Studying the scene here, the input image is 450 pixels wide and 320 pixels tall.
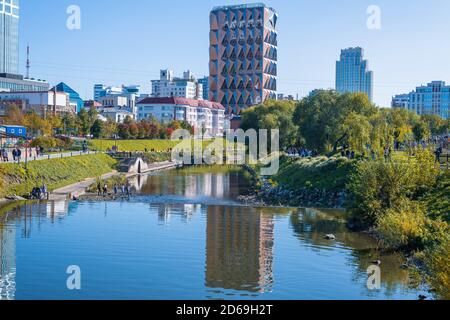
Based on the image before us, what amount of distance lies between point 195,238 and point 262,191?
23.5 meters

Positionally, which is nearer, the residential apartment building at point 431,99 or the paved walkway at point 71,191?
the paved walkway at point 71,191

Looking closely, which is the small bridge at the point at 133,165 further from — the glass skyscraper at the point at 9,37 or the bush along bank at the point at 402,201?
the glass skyscraper at the point at 9,37

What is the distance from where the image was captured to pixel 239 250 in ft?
94.9

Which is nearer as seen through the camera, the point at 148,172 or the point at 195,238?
the point at 195,238

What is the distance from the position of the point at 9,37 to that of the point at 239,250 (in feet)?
500

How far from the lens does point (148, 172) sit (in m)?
79.6

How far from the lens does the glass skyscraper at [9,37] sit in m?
163

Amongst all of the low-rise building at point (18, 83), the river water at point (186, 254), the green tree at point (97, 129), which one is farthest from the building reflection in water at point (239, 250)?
the low-rise building at point (18, 83)

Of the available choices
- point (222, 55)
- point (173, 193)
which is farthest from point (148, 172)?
point (222, 55)

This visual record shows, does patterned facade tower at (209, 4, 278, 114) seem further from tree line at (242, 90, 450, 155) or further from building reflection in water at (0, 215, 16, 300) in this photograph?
building reflection in water at (0, 215, 16, 300)

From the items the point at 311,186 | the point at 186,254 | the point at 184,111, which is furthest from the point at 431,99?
the point at 186,254

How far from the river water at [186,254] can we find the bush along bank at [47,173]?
422cm
